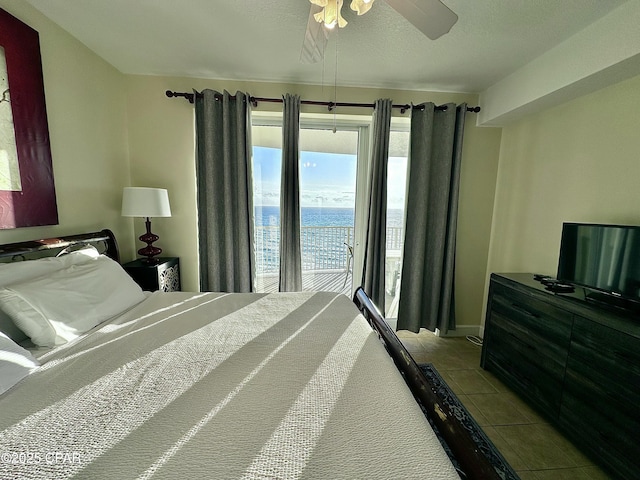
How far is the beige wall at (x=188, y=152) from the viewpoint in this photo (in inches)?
100

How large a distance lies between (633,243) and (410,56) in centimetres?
196

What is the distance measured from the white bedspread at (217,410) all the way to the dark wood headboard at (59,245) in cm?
67

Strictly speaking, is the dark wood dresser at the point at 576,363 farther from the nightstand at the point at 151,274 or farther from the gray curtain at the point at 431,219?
the nightstand at the point at 151,274

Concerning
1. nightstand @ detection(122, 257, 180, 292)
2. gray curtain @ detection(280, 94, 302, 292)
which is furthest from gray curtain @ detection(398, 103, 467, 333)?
nightstand @ detection(122, 257, 180, 292)

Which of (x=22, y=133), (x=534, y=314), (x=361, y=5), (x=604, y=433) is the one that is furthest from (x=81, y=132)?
(x=604, y=433)

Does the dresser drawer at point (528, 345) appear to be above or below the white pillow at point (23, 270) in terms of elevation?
below

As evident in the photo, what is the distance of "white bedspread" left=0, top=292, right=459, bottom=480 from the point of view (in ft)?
2.23

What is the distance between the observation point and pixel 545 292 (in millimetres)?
1811

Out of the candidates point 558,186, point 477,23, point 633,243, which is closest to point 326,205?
point 477,23

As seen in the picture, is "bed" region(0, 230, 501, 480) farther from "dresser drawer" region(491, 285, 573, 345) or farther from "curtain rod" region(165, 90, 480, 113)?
"curtain rod" region(165, 90, 480, 113)

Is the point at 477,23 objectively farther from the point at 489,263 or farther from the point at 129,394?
the point at 129,394

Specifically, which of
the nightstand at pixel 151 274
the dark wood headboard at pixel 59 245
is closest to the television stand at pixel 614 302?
the nightstand at pixel 151 274

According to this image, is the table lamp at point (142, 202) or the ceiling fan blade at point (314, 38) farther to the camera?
the table lamp at point (142, 202)

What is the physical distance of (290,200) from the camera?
2.62m
